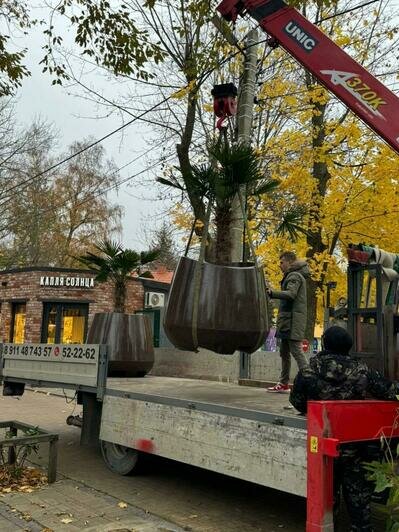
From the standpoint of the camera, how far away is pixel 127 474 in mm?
6129

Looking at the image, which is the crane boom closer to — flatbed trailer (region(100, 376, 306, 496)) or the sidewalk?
flatbed trailer (region(100, 376, 306, 496))

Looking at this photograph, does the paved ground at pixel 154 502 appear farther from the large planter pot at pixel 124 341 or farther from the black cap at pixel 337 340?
the black cap at pixel 337 340

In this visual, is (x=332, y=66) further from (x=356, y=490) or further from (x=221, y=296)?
(x=356, y=490)

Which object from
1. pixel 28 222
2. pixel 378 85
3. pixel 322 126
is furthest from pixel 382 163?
pixel 28 222

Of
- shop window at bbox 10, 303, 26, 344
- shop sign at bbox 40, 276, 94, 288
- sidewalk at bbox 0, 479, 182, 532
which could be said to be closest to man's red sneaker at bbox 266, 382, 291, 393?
sidewalk at bbox 0, 479, 182, 532

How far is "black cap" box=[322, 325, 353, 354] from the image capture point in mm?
3926

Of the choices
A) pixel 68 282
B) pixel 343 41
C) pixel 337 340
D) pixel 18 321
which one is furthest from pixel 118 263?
pixel 18 321

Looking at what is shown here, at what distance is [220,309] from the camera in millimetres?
5109

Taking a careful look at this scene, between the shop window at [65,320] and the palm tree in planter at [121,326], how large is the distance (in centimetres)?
1460

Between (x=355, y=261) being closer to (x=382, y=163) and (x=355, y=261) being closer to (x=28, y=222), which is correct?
(x=382, y=163)

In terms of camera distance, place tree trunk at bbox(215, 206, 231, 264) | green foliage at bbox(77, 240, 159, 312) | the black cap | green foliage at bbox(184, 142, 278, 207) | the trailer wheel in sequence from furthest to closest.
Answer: green foliage at bbox(77, 240, 159, 312)
the trailer wheel
tree trunk at bbox(215, 206, 231, 264)
green foliage at bbox(184, 142, 278, 207)
the black cap

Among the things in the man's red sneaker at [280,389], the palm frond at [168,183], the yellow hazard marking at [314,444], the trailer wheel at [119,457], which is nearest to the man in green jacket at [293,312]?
the man's red sneaker at [280,389]

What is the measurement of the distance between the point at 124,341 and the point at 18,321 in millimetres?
17327

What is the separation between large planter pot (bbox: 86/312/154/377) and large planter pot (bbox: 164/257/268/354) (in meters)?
2.20
